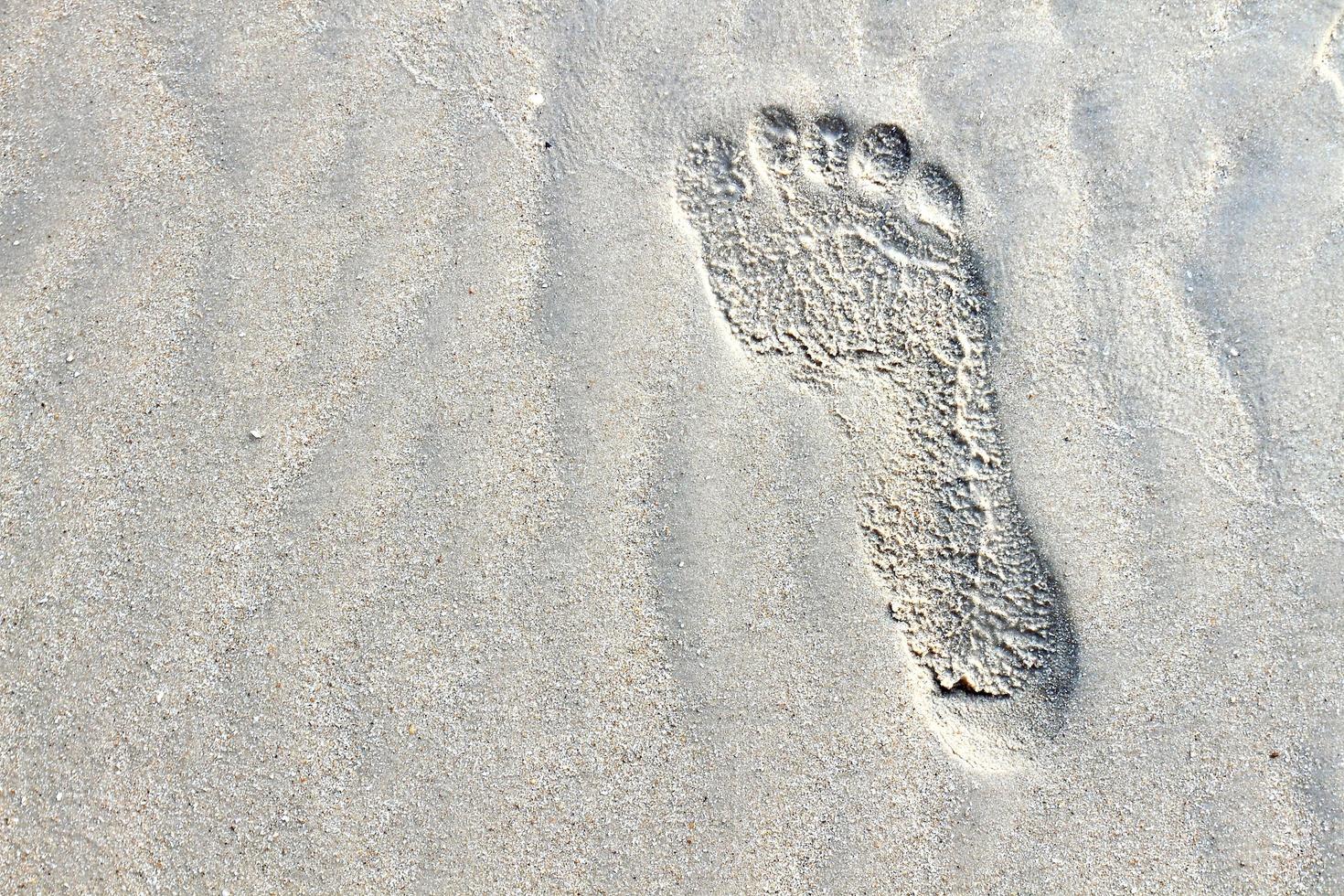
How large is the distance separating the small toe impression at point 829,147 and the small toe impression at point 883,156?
3cm

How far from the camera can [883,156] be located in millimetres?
1552

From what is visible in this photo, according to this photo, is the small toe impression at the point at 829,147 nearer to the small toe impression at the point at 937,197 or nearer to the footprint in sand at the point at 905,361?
the footprint in sand at the point at 905,361

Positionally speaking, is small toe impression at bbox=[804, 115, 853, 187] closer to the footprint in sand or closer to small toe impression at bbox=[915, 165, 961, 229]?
the footprint in sand

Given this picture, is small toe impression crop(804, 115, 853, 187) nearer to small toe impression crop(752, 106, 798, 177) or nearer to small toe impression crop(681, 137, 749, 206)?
small toe impression crop(752, 106, 798, 177)

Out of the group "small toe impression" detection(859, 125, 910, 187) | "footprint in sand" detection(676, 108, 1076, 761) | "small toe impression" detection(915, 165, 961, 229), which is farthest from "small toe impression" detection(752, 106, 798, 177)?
"small toe impression" detection(915, 165, 961, 229)

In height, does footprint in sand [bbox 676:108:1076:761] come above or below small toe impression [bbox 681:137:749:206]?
below

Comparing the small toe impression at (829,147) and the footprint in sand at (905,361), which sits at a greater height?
the small toe impression at (829,147)

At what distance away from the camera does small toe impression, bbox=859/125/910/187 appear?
155cm

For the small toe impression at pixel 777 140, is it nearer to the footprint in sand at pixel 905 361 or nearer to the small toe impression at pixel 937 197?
the footprint in sand at pixel 905 361

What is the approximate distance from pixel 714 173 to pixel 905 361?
1.68 feet

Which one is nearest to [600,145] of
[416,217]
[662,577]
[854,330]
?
[416,217]

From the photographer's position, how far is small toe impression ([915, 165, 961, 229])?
1555mm

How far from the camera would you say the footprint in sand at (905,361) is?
4.94 feet

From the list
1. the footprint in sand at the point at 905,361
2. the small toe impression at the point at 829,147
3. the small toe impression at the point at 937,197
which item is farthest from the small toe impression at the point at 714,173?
the small toe impression at the point at 937,197
